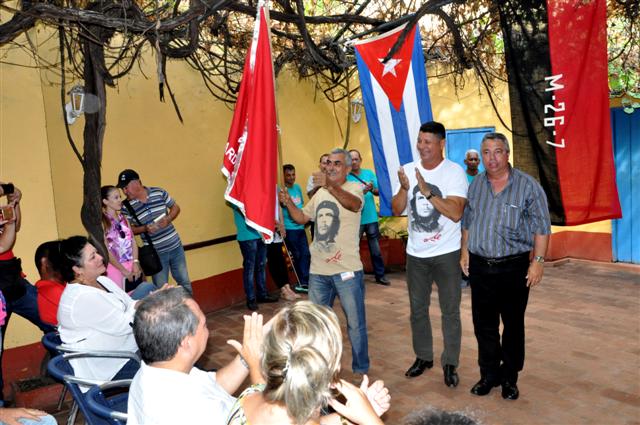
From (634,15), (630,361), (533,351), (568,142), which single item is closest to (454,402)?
(533,351)

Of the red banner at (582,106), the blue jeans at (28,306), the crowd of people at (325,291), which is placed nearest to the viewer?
the crowd of people at (325,291)

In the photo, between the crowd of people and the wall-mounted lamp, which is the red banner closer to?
the crowd of people

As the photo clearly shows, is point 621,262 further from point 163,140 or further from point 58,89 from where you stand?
Answer: point 58,89

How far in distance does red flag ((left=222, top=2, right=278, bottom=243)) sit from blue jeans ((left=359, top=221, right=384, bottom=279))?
4373 millimetres

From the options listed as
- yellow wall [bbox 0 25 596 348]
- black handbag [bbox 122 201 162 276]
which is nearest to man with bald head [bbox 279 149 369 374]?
black handbag [bbox 122 201 162 276]

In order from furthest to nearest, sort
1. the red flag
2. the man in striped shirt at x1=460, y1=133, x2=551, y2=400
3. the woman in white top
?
1. the man in striped shirt at x1=460, y1=133, x2=551, y2=400
2. the red flag
3. the woman in white top

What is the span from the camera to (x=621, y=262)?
316 inches

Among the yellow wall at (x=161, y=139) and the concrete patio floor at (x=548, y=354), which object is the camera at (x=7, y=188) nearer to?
the yellow wall at (x=161, y=139)

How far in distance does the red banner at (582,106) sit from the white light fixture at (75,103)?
13.8 feet

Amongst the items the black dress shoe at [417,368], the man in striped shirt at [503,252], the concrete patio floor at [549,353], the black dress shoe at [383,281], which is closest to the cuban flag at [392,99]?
the man in striped shirt at [503,252]

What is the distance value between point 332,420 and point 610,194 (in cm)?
285

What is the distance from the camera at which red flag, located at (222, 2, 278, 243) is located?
148 inches

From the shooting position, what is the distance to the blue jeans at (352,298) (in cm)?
446

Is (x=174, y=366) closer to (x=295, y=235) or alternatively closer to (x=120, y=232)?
(x=120, y=232)
